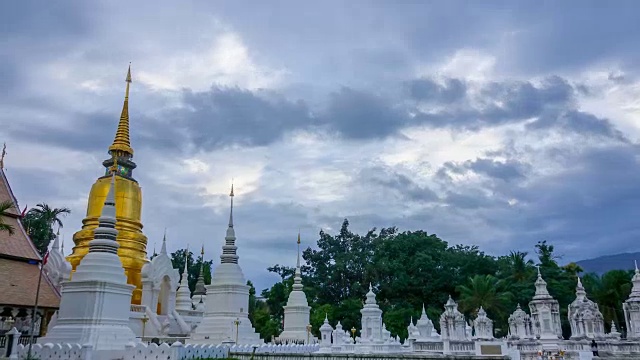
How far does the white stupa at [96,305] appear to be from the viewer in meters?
21.3

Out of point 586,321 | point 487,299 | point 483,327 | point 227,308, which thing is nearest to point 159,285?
point 227,308

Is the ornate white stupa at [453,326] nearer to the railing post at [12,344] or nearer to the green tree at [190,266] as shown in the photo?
the railing post at [12,344]

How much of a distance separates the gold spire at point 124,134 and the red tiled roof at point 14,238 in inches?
401

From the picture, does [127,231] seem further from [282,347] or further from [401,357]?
[401,357]

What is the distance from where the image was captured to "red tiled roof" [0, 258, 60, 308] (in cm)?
2138

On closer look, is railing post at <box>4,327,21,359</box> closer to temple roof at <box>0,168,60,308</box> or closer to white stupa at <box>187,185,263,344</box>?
temple roof at <box>0,168,60,308</box>

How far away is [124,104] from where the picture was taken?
36781mm

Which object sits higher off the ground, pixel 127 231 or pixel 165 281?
pixel 127 231

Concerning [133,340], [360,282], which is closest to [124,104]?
[133,340]

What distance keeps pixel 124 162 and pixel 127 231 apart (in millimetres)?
5245

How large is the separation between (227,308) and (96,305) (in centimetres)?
1027

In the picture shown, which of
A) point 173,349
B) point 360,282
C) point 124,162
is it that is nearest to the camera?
point 173,349

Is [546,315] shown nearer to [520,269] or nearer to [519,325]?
[519,325]

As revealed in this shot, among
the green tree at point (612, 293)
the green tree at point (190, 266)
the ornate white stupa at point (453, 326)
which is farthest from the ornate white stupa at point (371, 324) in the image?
the green tree at point (190, 266)
